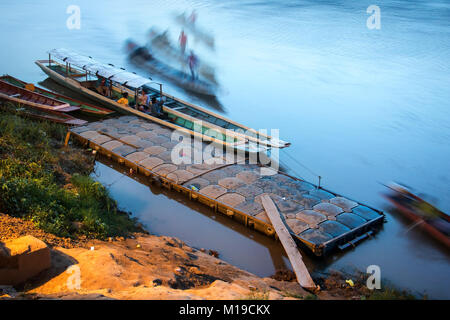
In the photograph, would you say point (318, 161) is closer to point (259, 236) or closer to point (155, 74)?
point (259, 236)

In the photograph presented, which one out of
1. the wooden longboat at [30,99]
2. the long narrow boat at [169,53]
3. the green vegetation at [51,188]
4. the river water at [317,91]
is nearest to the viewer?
the green vegetation at [51,188]

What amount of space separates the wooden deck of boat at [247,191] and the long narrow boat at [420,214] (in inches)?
51.1

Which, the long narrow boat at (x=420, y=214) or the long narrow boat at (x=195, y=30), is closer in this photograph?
the long narrow boat at (x=420, y=214)

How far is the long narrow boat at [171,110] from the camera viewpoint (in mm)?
13250

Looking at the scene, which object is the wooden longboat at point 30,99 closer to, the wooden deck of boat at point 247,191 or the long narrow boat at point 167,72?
the wooden deck of boat at point 247,191

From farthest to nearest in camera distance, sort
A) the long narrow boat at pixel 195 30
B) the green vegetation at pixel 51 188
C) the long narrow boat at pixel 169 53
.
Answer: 1. the long narrow boat at pixel 195 30
2. the long narrow boat at pixel 169 53
3. the green vegetation at pixel 51 188

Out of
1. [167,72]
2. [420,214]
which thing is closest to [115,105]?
[167,72]

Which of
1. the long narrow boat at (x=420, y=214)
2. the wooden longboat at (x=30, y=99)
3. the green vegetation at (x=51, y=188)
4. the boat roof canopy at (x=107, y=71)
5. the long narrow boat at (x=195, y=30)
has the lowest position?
the long narrow boat at (x=420, y=214)

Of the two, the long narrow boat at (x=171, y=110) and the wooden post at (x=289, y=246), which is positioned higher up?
the long narrow boat at (x=171, y=110)

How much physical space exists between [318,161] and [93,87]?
978cm

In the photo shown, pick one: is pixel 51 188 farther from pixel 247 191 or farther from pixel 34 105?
pixel 34 105

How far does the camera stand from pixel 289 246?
8.85 metres

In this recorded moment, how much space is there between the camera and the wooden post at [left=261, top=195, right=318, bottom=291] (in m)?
8.06

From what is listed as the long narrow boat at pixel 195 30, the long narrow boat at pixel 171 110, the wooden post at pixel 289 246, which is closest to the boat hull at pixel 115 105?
the long narrow boat at pixel 171 110
